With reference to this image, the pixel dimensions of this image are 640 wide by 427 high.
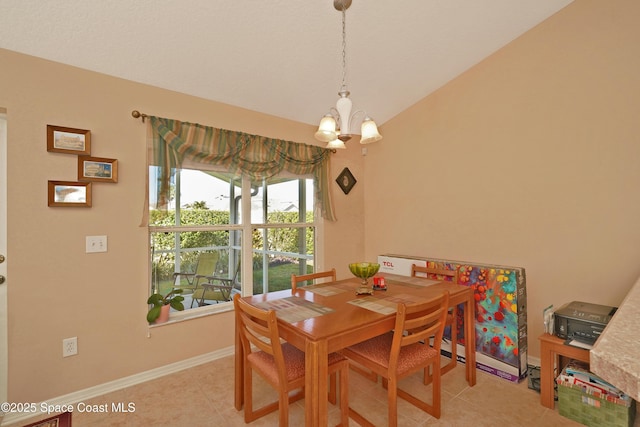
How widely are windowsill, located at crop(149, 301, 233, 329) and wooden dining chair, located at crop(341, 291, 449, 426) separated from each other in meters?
1.40

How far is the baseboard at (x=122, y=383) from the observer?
1909 mm

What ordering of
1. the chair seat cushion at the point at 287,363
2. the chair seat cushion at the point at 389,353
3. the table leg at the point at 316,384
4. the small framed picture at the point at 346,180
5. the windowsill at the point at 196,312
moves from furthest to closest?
the small framed picture at the point at 346,180 → the windowsill at the point at 196,312 → the chair seat cushion at the point at 389,353 → the chair seat cushion at the point at 287,363 → the table leg at the point at 316,384

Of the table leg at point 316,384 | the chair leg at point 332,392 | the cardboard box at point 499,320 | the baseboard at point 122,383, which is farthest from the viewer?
the cardboard box at point 499,320

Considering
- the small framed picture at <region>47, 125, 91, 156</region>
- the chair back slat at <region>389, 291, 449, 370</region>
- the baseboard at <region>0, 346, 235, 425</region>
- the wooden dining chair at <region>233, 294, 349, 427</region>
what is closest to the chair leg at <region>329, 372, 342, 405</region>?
the wooden dining chair at <region>233, 294, 349, 427</region>

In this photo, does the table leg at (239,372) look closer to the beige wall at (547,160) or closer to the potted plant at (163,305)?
the potted plant at (163,305)

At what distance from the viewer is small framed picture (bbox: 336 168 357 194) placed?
370 cm

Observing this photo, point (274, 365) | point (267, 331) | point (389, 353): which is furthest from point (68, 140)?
point (389, 353)

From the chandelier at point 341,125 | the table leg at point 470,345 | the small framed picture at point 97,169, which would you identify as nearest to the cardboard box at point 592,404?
the table leg at point 470,345

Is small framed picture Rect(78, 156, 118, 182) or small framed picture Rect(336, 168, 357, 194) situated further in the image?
small framed picture Rect(336, 168, 357, 194)

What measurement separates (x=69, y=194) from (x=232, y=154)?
4.06ft

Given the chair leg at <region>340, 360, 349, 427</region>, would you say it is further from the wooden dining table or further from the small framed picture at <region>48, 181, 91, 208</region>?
the small framed picture at <region>48, 181, 91, 208</region>

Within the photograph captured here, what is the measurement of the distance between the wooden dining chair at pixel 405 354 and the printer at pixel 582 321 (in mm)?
840

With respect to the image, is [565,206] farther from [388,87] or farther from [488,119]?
[388,87]

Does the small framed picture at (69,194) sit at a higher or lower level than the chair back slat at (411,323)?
higher
